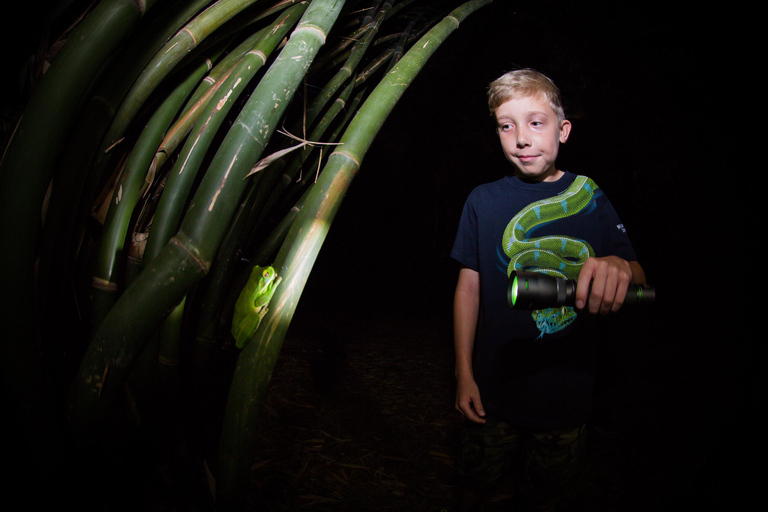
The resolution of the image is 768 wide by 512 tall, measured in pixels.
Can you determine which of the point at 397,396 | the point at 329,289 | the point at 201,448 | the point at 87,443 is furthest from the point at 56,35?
the point at 329,289

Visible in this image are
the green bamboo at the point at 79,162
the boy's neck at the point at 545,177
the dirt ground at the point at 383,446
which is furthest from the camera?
the dirt ground at the point at 383,446

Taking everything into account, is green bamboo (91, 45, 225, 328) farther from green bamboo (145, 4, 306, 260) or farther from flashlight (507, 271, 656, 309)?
flashlight (507, 271, 656, 309)

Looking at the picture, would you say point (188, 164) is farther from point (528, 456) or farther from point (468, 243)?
point (528, 456)

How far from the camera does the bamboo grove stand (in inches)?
20.9

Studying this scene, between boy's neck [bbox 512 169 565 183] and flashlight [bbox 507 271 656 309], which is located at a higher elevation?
boy's neck [bbox 512 169 565 183]

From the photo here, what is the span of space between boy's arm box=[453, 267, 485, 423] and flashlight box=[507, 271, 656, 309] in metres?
0.42

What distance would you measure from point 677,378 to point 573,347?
8.83ft

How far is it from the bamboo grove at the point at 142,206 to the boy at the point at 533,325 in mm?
499

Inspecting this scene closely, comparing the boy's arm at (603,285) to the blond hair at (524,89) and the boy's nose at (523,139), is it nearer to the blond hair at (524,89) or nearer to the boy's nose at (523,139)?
the boy's nose at (523,139)

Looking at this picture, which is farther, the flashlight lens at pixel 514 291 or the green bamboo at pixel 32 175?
the flashlight lens at pixel 514 291

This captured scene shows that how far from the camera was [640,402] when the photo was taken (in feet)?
9.16

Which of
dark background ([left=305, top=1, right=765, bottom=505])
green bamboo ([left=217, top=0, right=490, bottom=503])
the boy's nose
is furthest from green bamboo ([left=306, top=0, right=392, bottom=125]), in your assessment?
dark background ([left=305, top=1, right=765, bottom=505])

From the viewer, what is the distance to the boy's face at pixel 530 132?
1.18m

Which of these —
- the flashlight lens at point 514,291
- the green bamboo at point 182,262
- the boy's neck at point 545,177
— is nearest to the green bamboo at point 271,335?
the green bamboo at point 182,262
